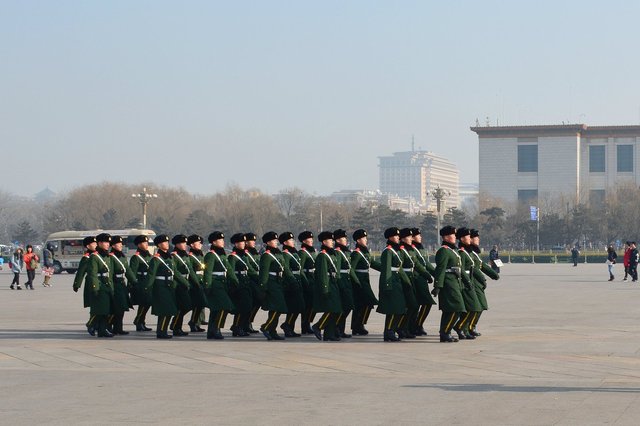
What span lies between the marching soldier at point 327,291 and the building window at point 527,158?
108964 millimetres

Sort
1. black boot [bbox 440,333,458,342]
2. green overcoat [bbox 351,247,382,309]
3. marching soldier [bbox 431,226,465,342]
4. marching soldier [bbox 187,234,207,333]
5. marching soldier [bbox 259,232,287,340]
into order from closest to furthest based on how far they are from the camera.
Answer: marching soldier [bbox 431,226,465,342] < black boot [bbox 440,333,458,342] < marching soldier [bbox 259,232,287,340] < green overcoat [bbox 351,247,382,309] < marching soldier [bbox 187,234,207,333]

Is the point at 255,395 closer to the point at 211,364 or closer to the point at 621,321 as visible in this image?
the point at 211,364

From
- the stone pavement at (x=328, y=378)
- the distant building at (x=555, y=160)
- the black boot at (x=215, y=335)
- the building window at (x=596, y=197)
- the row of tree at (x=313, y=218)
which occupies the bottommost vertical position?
the stone pavement at (x=328, y=378)

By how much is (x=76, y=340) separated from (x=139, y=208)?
292 feet

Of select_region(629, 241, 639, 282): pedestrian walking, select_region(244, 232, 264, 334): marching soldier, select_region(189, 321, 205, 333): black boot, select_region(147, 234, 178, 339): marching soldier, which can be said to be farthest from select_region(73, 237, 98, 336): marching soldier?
select_region(629, 241, 639, 282): pedestrian walking

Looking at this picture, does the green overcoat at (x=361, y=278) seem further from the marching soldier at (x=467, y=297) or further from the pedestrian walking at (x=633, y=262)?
the pedestrian walking at (x=633, y=262)

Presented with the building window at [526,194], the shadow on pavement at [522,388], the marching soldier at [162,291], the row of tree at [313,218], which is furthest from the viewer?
the building window at [526,194]

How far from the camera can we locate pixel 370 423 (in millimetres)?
9781

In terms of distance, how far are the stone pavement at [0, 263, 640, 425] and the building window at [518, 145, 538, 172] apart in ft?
345

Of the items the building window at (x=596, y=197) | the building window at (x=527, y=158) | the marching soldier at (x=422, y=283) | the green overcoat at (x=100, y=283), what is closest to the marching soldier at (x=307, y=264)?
the marching soldier at (x=422, y=283)

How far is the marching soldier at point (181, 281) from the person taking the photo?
18.1 meters

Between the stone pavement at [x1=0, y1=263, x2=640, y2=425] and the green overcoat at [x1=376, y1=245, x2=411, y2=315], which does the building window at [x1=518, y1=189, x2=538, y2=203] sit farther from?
the green overcoat at [x1=376, y1=245, x2=411, y2=315]

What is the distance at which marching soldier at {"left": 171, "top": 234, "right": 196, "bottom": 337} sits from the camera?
18094 mm

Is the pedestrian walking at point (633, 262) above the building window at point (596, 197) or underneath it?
underneath
